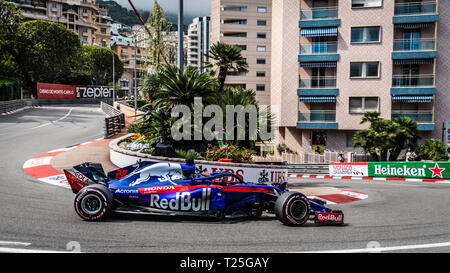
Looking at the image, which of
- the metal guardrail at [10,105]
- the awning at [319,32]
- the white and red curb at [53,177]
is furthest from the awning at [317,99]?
the metal guardrail at [10,105]

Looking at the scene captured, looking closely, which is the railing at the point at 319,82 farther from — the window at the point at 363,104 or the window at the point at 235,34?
the window at the point at 235,34

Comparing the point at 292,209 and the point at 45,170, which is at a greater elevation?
the point at 292,209

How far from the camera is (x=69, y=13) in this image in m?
112

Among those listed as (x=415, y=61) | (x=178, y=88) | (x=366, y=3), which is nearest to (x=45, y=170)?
(x=178, y=88)

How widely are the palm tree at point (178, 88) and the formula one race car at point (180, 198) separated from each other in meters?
6.57

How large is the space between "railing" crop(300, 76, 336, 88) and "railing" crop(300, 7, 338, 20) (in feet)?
18.7

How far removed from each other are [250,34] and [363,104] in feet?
96.2

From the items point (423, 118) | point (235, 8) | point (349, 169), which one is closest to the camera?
point (349, 169)

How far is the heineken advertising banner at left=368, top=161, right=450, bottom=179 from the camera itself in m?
21.8

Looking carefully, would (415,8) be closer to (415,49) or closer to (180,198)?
(415,49)

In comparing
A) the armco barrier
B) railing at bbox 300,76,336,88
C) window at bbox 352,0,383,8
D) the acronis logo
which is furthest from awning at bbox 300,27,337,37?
the acronis logo

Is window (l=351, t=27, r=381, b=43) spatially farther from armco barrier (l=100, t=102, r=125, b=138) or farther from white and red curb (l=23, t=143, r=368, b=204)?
white and red curb (l=23, t=143, r=368, b=204)
